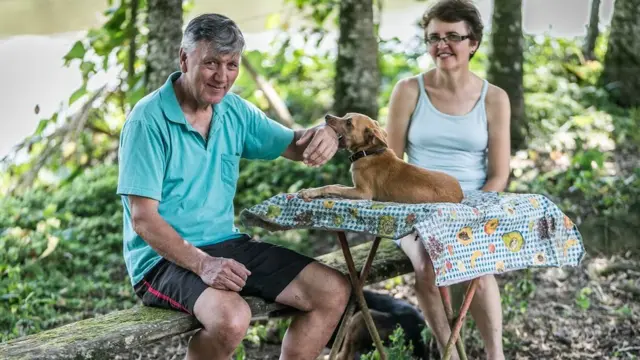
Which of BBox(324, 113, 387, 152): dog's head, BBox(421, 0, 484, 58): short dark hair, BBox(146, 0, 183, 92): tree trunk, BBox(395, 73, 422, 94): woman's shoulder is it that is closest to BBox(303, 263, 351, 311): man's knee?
BBox(324, 113, 387, 152): dog's head

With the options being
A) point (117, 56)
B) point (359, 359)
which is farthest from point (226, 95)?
point (117, 56)

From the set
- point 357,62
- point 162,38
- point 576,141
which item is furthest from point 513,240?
point 576,141

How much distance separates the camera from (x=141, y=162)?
3.30 m

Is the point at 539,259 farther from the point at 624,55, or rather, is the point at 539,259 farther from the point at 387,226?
the point at 624,55

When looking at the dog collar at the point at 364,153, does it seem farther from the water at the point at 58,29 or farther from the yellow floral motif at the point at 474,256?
the water at the point at 58,29

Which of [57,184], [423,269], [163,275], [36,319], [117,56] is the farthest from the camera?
[57,184]

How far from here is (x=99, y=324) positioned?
11.0ft

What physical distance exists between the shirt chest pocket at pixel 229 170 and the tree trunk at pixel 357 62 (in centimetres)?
347

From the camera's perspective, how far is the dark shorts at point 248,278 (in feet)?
10.9

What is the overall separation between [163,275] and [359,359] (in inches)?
62.9

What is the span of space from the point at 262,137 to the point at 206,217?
543 mm

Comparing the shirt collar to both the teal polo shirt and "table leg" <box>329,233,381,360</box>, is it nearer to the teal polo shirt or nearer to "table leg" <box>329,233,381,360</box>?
the teal polo shirt

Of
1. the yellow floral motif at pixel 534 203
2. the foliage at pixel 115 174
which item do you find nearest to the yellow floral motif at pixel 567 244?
the yellow floral motif at pixel 534 203

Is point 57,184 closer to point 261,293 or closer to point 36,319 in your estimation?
point 36,319
